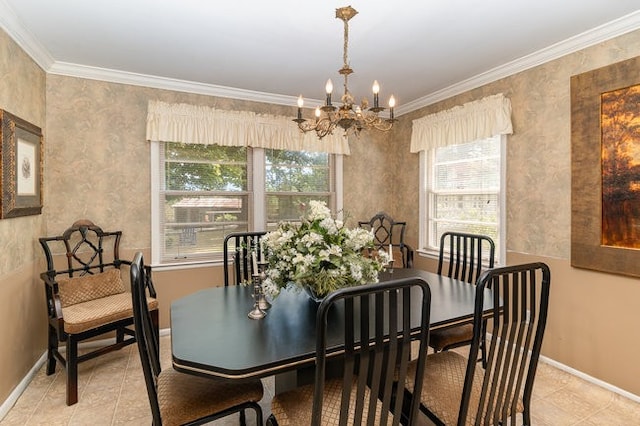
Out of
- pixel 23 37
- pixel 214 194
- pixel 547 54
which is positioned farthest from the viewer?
pixel 214 194

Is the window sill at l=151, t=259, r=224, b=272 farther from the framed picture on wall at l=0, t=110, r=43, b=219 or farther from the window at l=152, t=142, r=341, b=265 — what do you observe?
the framed picture on wall at l=0, t=110, r=43, b=219

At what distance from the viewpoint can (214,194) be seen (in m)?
3.73

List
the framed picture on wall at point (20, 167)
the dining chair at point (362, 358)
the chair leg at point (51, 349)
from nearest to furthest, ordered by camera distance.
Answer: the dining chair at point (362, 358) → the framed picture on wall at point (20, 167) → the chair leg at point (51, 349)

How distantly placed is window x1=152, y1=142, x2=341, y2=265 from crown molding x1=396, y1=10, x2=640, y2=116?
170cm

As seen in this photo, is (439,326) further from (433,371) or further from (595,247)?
(595,247)

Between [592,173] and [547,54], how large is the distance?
1.00m

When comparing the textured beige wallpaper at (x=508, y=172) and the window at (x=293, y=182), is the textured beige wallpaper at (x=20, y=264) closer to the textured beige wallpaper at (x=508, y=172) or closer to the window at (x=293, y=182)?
the textured beige wallpaper at (x=508, y=172)

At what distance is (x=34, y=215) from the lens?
109 inches

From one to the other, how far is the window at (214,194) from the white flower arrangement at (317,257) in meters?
1.97

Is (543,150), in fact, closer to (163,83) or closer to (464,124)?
(464,124)

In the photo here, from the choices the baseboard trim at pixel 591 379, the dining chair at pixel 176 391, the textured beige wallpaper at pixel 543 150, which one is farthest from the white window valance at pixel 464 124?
the dining chair at pixel 176 391

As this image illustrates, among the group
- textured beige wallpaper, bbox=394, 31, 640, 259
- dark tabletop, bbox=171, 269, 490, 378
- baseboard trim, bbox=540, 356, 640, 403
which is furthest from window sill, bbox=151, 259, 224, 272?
baseboard trim, bbox=540, 356, 640, 403

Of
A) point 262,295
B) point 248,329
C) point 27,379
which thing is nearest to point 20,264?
point 27,379

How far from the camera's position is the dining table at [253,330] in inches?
51.4
